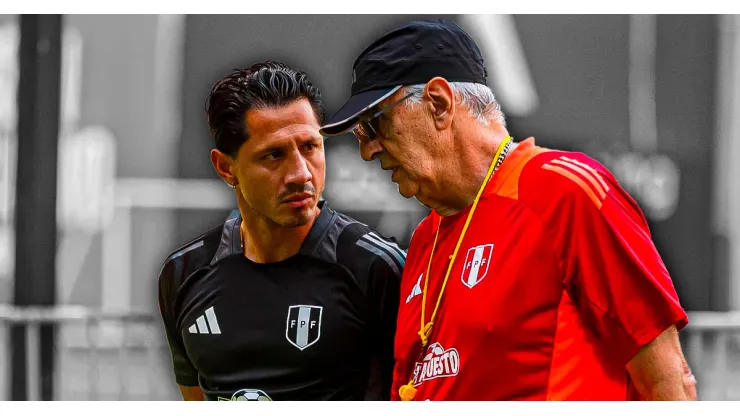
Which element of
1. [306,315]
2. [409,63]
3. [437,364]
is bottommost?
[306,315]

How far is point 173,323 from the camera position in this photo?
2.90 meters

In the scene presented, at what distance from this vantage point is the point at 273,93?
270cm

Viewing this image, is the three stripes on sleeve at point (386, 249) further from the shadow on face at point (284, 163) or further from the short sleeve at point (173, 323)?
the short sleeve at point (173, 323)

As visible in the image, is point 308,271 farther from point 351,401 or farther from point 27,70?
point 27,70

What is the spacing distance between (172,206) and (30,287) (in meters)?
1.03

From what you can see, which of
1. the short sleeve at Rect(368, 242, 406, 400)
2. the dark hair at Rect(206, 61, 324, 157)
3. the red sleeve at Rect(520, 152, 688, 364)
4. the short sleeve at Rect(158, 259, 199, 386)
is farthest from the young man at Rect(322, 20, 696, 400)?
the short sleeve at Rect(158, 259, 199, 386)

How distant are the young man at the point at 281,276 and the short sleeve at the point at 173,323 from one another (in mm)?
26

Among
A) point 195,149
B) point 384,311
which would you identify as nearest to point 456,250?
point 384,311

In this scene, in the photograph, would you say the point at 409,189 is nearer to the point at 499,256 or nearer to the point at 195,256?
the point at 499,256

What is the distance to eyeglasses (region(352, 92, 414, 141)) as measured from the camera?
2.11m

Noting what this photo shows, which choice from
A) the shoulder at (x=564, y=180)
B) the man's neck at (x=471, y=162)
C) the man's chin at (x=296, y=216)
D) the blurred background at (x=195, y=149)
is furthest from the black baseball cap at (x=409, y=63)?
the blurred background at (x=195, y=149)

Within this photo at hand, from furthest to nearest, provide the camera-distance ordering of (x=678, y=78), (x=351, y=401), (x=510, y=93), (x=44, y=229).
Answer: (x=678, y=78) → (x=510, y=93) → (x=44, y=229) → (x=351, y=401)

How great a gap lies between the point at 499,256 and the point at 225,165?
1.17 m
